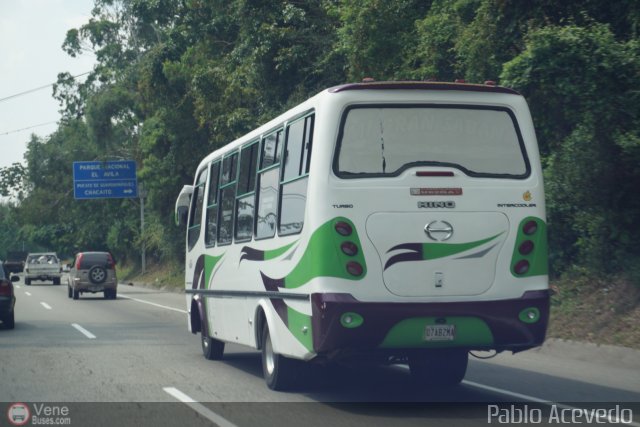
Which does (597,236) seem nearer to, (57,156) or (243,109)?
(243,109)

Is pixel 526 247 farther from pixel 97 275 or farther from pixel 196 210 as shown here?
pixel 97 275

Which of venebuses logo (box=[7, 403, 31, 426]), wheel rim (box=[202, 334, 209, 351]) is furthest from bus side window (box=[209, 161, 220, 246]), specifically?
venebuses logo (box=[7, 403, 31, 426])

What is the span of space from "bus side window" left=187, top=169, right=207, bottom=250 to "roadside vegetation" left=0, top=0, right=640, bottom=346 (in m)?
4.82

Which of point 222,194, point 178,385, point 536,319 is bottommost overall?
point 178,385

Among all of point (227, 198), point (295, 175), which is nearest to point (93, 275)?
point (227, 198)

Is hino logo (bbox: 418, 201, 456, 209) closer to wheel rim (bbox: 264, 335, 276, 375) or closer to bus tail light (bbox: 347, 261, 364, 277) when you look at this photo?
bus tail light (bbox: 347, 261, 364, 277)

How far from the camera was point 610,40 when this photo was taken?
14.6 m

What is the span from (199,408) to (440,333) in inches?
96.4

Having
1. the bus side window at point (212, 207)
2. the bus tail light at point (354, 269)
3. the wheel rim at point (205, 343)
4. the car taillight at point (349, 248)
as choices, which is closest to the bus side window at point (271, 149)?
the car taillight at point (349, 248)

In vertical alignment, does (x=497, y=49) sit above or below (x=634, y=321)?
above

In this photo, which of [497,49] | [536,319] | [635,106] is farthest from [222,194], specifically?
[497,49]

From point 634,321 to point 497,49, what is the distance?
6.23 metres

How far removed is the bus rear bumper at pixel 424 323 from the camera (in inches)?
359

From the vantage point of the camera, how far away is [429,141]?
31.9 ft
